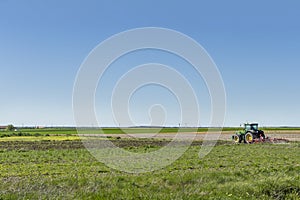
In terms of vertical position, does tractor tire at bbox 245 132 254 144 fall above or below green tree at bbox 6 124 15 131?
below

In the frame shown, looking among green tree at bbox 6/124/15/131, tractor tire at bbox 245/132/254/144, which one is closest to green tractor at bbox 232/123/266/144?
tractor tire at bbox 245/132/254/144

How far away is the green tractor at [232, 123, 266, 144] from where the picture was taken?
135ft

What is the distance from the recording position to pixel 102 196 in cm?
893

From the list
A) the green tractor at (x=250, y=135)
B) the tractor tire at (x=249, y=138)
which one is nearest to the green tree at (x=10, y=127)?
the green tractor at (x=250, y=135)

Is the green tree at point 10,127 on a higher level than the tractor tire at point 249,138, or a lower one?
higher

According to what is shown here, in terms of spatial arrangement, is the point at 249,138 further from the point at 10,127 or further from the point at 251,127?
the point at 10,127

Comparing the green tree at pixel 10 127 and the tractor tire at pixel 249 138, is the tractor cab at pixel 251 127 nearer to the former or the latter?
the tractor tire at pixel 249 138

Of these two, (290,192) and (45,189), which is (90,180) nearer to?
(45,189)

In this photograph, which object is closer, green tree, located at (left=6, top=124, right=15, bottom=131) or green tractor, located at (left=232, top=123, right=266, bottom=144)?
green tractor, located at (left=232, top=123, right=266, bottom=144)

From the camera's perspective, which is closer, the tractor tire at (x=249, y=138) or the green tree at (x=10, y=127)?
the tractor tire at (x=249, y=138)

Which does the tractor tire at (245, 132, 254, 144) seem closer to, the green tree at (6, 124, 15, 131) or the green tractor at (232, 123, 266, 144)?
the green tractor at (232, 123, 266, 144)

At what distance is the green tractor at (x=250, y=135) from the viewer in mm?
41156

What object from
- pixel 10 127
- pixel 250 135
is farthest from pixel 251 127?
pixel 10 127

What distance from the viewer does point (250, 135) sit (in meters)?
41.1
